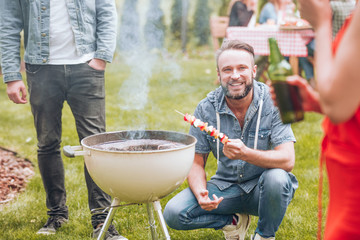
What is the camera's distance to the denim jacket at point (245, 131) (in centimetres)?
248

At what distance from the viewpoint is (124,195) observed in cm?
204

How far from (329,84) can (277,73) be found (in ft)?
2.98

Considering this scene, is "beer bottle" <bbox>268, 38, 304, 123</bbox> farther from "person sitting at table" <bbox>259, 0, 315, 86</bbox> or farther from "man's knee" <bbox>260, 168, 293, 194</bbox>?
"person sitting at table" <bbox>259, 0, 315, 86</bbox>

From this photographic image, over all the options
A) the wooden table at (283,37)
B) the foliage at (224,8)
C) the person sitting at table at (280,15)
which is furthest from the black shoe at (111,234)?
the foliage at (224,8)

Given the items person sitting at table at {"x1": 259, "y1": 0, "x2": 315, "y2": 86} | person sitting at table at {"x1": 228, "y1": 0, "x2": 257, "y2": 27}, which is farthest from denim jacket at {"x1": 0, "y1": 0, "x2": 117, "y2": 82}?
person sitting at table at {"x1": 228, "y1": 0, "x2": 257, "y2": 27}

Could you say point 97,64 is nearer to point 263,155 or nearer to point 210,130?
point 210,130

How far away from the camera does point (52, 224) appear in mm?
2891

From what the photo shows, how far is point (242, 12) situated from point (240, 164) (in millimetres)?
5129

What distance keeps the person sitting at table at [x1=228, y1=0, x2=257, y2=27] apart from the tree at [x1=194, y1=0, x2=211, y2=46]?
6706 mm

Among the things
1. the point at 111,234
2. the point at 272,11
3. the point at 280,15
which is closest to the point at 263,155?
the point at 111,234

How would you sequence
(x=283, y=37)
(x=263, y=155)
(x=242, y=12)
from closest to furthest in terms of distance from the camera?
(x=263, y=155) → (x=283, y=37) → (x=242, y=12)

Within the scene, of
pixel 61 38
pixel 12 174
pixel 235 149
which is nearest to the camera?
pixel 235 149

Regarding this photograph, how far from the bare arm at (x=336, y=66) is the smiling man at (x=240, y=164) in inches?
46.0

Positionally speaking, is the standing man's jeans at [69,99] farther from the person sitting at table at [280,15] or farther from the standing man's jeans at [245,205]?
the person sitting at table at [280,15]
